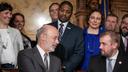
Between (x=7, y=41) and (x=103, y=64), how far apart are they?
4.61 ft

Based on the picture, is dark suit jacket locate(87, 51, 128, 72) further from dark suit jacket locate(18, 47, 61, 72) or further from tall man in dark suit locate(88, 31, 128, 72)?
dark suit jacket locate(18, 47, 61, 72)

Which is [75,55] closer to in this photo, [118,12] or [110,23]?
[110,23]

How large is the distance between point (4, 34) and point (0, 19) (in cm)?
23

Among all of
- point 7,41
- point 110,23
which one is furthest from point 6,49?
point 110,23

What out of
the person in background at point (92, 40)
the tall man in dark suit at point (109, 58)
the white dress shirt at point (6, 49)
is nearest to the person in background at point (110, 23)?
the person in background at point (92, 40)

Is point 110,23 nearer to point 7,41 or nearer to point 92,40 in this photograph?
point 92,40

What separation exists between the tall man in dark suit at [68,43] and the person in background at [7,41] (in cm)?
60

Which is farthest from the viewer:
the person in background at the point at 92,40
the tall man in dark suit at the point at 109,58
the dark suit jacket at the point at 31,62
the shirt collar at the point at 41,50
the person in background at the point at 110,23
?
the person in background at the point at 110,23

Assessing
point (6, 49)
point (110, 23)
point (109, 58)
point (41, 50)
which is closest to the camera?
point (41, 50)

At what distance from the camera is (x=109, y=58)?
5074 mm

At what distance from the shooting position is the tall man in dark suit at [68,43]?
543 centimetres

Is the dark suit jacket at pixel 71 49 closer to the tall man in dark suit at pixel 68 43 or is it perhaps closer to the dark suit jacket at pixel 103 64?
the tall man in dark suit at pixel 68 43

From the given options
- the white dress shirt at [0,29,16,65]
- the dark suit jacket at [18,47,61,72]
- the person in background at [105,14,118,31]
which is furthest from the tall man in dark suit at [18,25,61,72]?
the person in background at [105,14,118,31]

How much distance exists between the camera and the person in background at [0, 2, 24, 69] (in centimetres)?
539
